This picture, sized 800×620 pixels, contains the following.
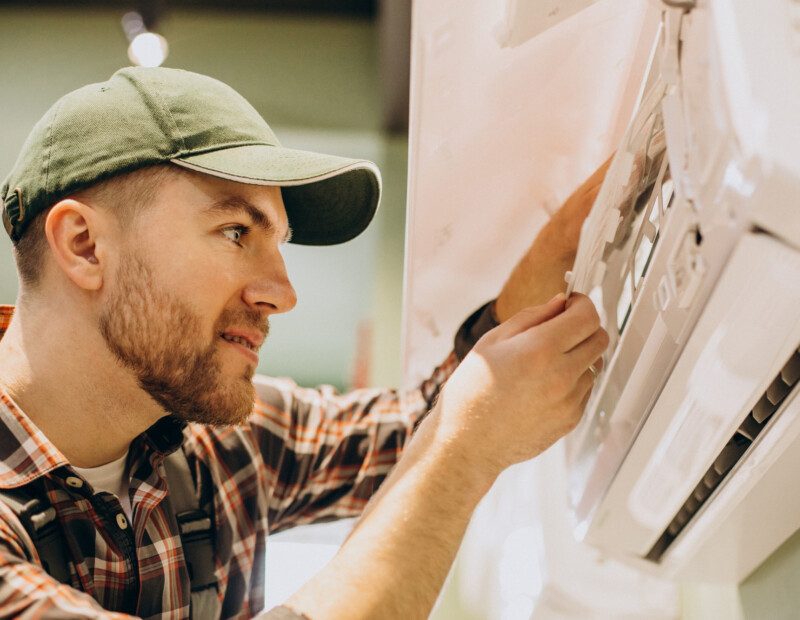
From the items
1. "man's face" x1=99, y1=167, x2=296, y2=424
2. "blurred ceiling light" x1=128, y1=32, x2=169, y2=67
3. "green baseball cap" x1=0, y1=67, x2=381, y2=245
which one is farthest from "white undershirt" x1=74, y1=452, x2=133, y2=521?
"blurred ceiling light" x1=128, y1=32, x2=169, y2=67

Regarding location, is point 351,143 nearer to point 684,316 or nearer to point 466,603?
point 466,603

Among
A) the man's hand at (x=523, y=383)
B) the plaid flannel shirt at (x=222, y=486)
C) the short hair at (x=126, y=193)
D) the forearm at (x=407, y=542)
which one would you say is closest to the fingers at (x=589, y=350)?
the man's hand at (x=523, y=383)

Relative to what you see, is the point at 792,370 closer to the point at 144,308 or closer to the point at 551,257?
the point at 551,257

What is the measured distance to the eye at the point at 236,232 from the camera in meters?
0.89

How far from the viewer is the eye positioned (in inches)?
35.0

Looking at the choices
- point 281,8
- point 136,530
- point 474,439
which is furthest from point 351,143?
point 474,439

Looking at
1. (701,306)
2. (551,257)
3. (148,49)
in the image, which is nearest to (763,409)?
(701,306)

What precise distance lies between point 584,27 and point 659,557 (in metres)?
0.58

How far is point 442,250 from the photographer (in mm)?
850

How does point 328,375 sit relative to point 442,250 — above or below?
below

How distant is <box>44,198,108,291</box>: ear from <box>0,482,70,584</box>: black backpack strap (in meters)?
0.25

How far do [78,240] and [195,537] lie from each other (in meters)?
0.42

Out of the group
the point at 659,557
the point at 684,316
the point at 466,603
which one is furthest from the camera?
the point at 466,603

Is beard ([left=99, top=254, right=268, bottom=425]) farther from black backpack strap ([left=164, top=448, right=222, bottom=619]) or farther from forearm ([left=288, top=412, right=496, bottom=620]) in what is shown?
forearm ([left=288, top=412, right=496, bottom=620])
